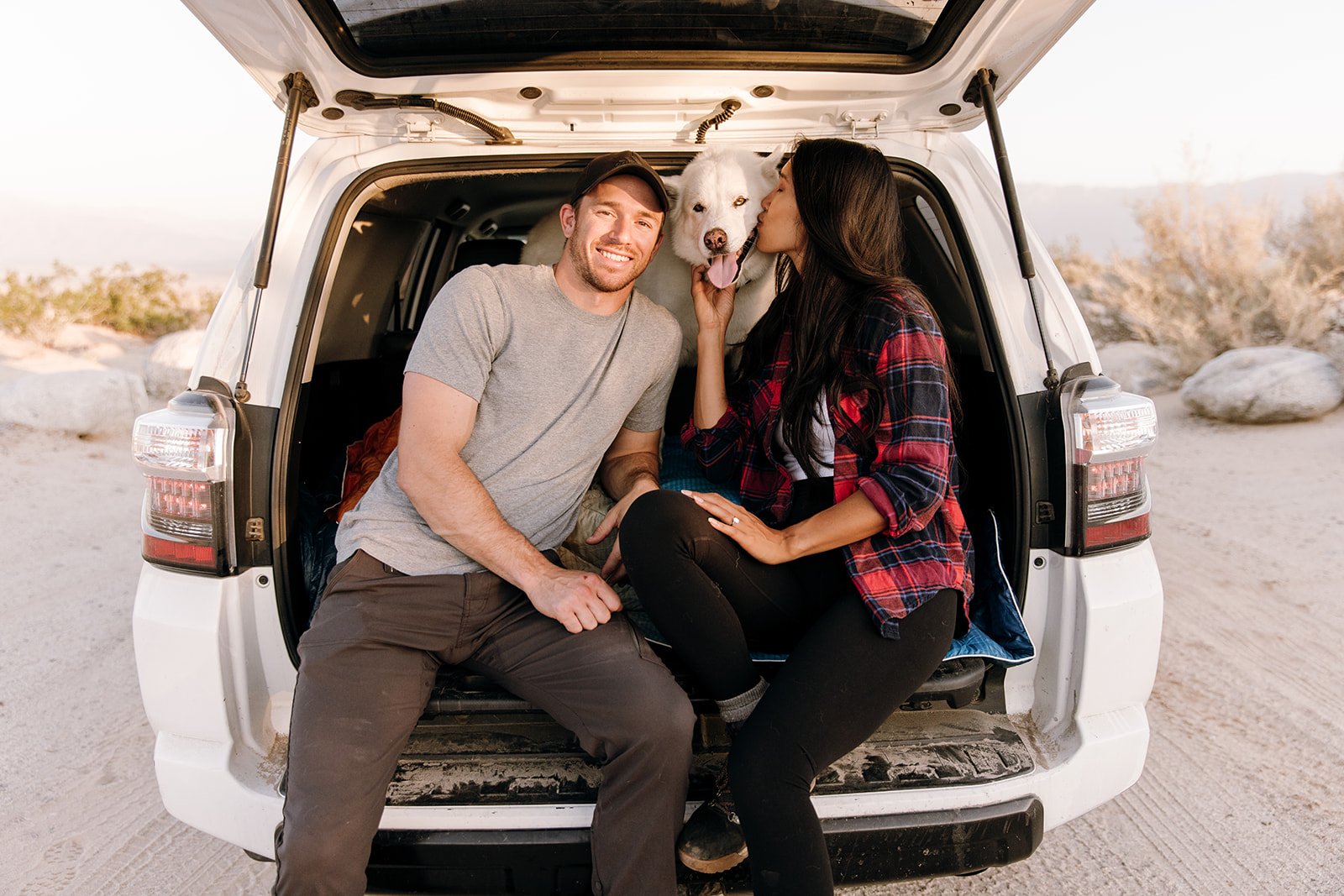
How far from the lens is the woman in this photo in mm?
1560

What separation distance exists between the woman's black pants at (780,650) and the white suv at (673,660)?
4.4 inches

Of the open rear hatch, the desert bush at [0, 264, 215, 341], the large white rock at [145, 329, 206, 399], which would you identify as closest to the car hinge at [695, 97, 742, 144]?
the open rear hatch

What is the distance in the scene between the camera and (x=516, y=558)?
1.86 m

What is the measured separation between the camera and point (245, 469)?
69.0 inches

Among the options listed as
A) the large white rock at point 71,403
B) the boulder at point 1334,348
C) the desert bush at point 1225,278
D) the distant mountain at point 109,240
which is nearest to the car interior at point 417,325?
the large white rock at point 71,403

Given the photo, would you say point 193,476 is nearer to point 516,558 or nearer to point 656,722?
point 516,558

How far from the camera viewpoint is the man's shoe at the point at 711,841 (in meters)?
1.56

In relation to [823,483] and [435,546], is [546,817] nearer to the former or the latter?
[435,546]

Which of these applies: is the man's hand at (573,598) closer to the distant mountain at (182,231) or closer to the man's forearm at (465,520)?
the man's forearm at (465,520)

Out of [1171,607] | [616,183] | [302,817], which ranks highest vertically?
[616,183]

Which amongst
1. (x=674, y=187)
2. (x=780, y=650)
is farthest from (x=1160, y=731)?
(x=674, y=187)

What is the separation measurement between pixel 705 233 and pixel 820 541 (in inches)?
44.2

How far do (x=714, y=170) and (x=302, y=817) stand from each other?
1.91 m

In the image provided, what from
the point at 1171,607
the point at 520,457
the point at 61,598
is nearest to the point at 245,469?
the point at 520,457
